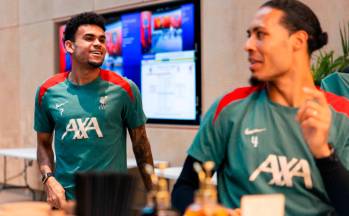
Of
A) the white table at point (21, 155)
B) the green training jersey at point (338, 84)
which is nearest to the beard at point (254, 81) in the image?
the green training jersey at point (338, 84)

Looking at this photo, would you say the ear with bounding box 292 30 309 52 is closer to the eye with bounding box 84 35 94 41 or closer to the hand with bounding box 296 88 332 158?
the hand with bounding box 296 88 332 158

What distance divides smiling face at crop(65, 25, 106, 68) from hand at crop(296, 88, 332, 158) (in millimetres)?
1705

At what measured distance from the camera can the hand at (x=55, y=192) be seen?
105 inches

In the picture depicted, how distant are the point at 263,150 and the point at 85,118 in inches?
56.8

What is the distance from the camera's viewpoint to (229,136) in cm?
164

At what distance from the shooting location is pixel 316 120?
1.38 m

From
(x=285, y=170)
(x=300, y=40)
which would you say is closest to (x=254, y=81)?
(x=300, y=40)

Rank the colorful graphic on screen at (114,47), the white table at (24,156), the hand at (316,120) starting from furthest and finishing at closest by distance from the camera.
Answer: the colorful graphic on screen at (114,47) → the white table at (24,156) → the hand at (316,120)

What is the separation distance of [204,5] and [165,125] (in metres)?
1.28

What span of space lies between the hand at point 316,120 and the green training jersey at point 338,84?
81 cm

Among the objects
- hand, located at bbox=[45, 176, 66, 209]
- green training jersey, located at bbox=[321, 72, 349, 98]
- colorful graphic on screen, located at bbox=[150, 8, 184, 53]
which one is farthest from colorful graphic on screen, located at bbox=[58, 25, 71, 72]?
green training jersey, located at bbox=[321, 72, 349, 98]

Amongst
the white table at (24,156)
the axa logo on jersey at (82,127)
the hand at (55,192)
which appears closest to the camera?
the hand at (55,192)

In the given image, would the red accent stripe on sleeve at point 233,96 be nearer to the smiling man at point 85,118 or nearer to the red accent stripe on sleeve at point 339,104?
the red accent stripe on sleeve at point 339,104

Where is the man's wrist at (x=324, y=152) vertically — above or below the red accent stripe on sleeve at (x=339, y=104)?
below
